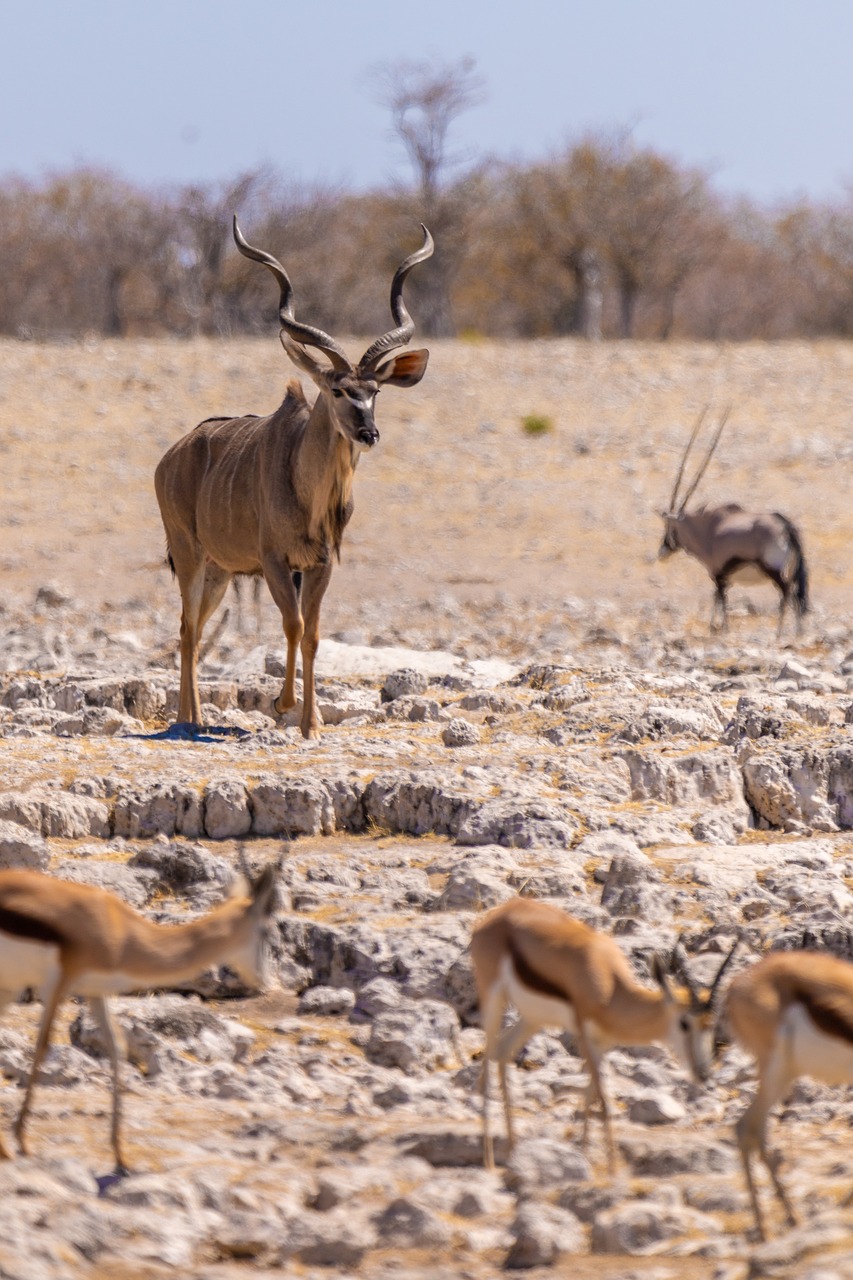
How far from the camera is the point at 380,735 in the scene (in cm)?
838

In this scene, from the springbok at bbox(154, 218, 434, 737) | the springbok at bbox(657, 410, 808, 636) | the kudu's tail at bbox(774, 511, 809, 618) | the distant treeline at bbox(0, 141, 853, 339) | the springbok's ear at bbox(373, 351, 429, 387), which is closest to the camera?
the springbok at bbox(154, 218, 434, 737)

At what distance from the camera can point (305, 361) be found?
357 inches

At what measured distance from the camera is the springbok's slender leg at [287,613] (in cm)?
893

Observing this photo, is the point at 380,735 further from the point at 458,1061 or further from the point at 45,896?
the point at 45,896

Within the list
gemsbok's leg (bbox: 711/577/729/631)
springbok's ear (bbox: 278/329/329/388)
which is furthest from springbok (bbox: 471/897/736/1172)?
gemsbok's leg (bbox: 711/577/729/631)

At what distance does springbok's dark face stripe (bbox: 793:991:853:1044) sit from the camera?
414 cm

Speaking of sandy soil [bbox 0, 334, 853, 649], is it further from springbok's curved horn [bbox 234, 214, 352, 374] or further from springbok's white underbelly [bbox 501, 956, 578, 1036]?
springbok's white underbelly [bbox 501, 956, 578, 1036]

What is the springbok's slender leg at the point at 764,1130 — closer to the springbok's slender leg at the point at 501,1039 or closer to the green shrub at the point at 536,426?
the springbok's slender leg at the point at 501,1039

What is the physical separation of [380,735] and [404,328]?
Result: 2.23m

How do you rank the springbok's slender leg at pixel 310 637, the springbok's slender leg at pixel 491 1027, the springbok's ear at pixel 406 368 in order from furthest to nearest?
the springbok's ear at pixel 406 368 < the springbok's slender leg at pixel 310 637 < the springbok's slender leg at pixel 491 1027

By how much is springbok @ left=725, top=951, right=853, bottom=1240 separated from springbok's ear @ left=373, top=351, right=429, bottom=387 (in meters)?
5.36

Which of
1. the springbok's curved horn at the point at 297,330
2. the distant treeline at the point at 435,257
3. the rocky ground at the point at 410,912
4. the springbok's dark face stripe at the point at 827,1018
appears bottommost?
the rocky ground at the point at 410,912

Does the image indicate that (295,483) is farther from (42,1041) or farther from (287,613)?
(42,1041)

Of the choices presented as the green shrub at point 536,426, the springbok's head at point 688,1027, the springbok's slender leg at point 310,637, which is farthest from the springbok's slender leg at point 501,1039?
the green shrub at point 536,426
